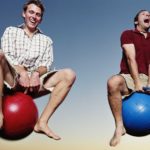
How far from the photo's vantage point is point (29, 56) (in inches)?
384

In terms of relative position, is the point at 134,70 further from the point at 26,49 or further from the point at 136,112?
the point at 26,49

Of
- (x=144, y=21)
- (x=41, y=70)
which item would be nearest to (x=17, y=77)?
(x=41, y=70)

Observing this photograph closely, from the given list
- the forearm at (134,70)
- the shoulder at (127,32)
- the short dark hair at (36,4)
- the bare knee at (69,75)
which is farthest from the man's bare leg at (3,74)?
the shoulder at (127,32)

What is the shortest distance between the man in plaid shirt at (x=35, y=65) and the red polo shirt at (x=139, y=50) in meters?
1.30

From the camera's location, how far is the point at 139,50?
10.4m

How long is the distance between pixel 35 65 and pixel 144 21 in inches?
102

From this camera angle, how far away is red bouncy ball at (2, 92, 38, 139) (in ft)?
29.7

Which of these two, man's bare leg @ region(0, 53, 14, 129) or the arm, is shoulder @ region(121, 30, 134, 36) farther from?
man's bare leg @ region(0, 53, 14, 129)

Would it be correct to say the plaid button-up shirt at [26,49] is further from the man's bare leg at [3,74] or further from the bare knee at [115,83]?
the bare knee at [115,83]

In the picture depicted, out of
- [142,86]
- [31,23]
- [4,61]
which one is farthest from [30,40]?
[142,86]

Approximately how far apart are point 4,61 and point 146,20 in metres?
3.41

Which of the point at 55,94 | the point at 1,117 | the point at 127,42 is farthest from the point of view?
the point at 127,42

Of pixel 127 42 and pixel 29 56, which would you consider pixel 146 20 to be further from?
A: pixel 29 56

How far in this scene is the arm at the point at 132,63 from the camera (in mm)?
9914
